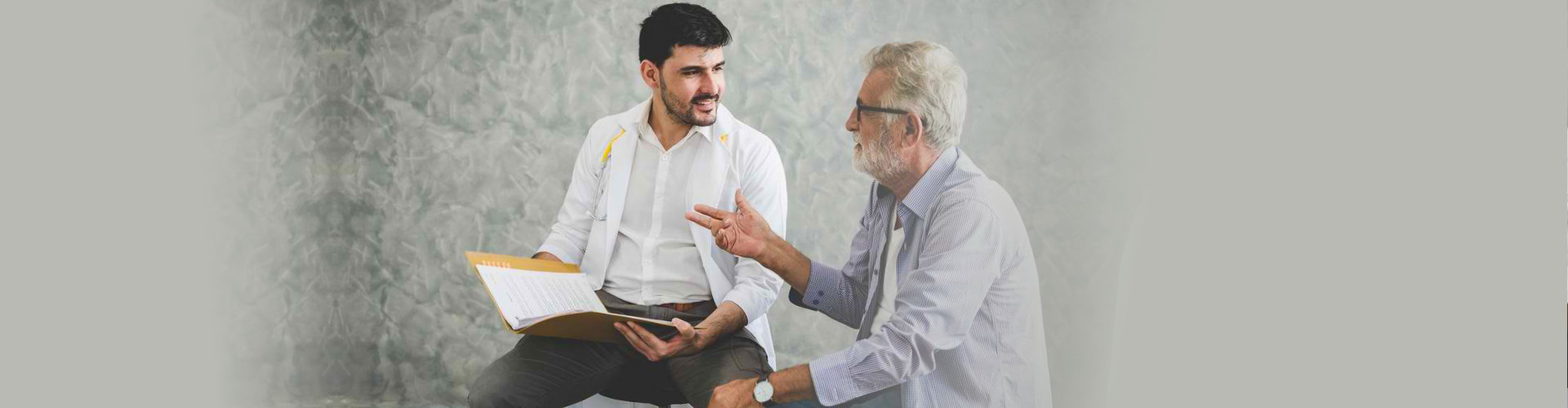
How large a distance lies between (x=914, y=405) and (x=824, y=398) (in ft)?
0.54

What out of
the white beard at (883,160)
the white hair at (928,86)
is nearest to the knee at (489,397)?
the white beard at (883,160)

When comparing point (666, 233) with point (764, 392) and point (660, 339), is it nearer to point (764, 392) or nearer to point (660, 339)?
point (660, 339)

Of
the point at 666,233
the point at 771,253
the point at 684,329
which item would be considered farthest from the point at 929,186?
the point at 666,233

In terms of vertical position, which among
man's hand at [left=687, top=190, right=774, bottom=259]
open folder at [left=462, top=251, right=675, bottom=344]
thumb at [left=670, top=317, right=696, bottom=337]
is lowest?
thumb at [left=670, top=317, right=696, bottom=337]

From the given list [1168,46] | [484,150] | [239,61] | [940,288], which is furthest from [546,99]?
[940,288]

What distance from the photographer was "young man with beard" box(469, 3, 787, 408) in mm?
2381

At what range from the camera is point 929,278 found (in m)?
1.80

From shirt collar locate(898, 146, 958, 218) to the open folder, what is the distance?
1.73 ft

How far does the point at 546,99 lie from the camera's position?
11.8 feet

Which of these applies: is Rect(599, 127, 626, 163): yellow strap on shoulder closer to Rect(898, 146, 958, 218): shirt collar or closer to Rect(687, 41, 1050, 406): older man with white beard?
Rect(687, 41, 1050, 406): older man with white beard

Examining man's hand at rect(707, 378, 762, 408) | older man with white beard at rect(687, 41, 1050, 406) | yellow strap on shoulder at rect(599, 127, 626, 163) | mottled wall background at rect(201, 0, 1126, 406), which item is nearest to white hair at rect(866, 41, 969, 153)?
older man with white beard at rect(687, 41, 1050, 406)

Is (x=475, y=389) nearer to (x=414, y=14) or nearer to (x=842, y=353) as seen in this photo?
(x=842, y=353)

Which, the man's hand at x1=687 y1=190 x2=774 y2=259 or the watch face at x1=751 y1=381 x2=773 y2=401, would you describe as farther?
the man's hand at x1=687 y1=190 x2=774 y2=259

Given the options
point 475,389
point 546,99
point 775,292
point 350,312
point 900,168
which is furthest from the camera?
point 350,312
